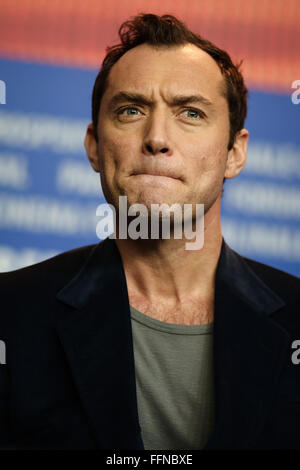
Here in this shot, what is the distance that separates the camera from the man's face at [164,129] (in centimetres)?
159

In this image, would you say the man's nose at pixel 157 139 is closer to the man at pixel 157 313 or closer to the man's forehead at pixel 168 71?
the man at pixel 157 313

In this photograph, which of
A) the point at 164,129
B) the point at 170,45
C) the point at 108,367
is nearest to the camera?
the point at 108,367

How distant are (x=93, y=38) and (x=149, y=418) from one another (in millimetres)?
1754

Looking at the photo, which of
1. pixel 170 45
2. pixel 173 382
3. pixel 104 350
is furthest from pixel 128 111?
pixel 173 382

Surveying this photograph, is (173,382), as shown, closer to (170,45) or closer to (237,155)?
(237,155)

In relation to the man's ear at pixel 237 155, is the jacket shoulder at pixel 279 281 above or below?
below

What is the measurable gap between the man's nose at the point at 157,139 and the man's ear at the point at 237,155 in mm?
369

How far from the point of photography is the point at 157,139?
157 centimetres

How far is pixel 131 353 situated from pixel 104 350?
79 millimetres

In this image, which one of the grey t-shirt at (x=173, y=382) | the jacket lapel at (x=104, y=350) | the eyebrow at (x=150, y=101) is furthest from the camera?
the eyebrow at (x=150, y=101)

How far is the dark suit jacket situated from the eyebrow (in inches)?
20.9

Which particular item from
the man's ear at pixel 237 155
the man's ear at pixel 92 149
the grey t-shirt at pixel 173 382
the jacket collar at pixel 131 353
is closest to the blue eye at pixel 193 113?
the man's ear at pixel 237 155

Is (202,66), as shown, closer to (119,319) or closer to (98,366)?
(119,319)
